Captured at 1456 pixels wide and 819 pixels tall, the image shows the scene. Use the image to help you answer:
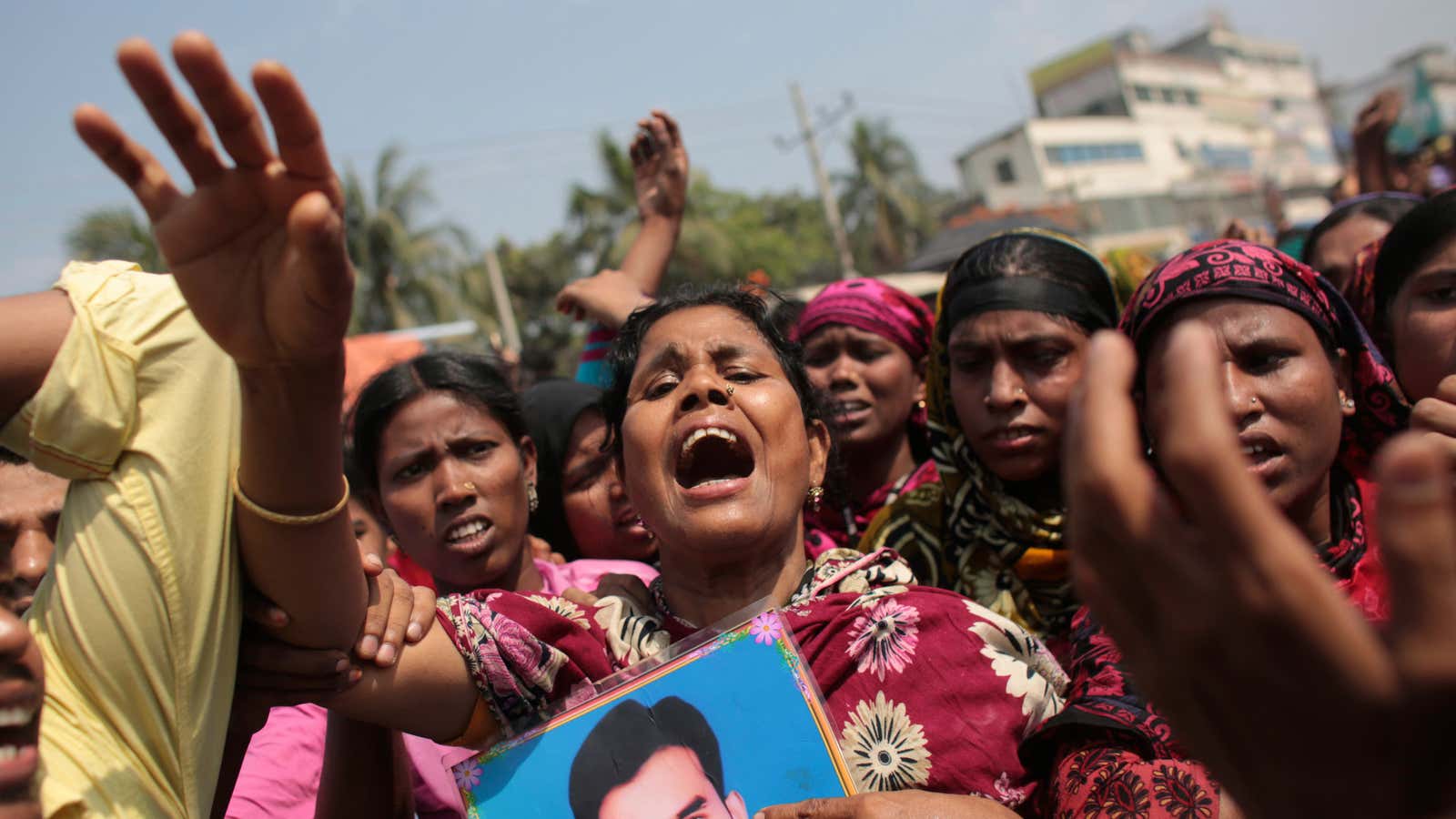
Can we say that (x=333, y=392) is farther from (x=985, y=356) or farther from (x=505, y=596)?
(x=985, y=356)

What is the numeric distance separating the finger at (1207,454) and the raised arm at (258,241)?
3.23 ft

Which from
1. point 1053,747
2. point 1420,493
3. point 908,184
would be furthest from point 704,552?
point 908,184

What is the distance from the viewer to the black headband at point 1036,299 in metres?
2.82

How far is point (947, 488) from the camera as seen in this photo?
3.02m

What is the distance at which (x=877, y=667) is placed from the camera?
6.36 ft

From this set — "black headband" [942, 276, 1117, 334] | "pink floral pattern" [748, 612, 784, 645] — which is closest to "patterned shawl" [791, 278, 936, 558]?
"black headband" [942, 276, 1117, 334]

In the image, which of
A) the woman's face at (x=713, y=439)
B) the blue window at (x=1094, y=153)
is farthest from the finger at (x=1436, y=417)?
the blue window at (x=1094, y=153)

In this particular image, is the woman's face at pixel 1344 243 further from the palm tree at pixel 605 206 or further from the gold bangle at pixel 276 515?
the palm tree at pixel 605 206

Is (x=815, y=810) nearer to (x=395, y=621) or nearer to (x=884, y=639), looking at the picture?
(x=884, y=639)

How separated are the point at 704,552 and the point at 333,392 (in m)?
0.93

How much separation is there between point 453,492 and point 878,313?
182cm

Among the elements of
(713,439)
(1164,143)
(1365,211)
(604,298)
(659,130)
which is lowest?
(1164,143)

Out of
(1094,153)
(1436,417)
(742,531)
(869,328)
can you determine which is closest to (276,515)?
(742,531)

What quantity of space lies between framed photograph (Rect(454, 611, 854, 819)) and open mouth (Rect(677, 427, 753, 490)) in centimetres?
47
